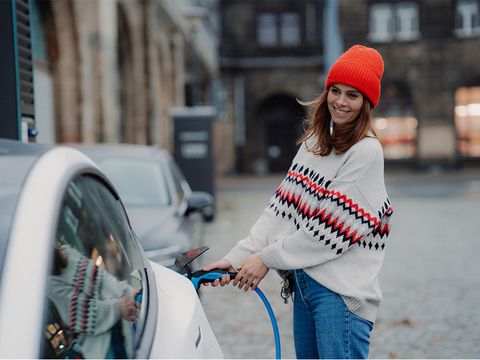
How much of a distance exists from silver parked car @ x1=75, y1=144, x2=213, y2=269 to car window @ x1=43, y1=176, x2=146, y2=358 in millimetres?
3160

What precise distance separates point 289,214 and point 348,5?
107 feet

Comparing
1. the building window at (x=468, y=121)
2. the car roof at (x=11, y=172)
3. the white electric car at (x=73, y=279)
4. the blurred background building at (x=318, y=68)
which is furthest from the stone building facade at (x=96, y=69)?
the building window at (x=468, y=121)

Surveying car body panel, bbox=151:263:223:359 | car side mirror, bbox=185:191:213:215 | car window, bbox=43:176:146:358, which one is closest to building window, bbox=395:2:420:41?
car side mirror, bbox=185:191:213:215

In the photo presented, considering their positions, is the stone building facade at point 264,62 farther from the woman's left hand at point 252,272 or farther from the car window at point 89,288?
the car window at point 89,288

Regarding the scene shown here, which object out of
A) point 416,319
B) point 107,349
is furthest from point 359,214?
point 416,319

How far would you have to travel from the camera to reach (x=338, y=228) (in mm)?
2518

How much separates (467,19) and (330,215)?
33732 mm

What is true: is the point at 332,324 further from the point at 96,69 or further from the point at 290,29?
the point at 290,29

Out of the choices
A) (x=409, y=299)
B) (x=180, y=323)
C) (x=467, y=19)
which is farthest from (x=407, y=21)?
(x=180, y=323)

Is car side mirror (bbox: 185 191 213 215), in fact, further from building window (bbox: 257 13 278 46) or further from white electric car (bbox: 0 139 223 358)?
building window (bbox: 257 13 278 46)

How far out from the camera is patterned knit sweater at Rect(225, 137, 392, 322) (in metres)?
2.52

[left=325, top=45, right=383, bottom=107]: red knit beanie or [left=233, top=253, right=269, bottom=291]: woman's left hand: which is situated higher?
[left=325, top=45, right=383, bottom=107]: red knit beanie

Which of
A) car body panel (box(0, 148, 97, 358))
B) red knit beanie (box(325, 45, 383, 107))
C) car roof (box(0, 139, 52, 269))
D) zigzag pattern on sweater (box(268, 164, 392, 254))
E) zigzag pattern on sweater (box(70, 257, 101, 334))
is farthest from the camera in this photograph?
red knit beanie (box(325, 45, 383, 107))

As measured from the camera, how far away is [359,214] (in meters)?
2.52
